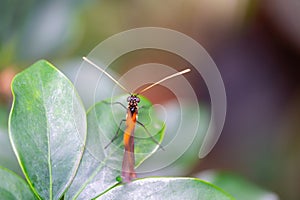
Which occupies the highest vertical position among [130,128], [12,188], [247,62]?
[247,62]

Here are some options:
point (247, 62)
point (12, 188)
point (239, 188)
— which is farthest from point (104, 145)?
point (247, 62)

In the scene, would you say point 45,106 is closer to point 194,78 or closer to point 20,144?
point 20,144

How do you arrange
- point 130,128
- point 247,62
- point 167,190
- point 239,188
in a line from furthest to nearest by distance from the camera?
point 247,62
point 239,188
point 130,128
point 167,190

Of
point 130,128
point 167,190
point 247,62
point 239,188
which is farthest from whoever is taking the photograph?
point 247,62

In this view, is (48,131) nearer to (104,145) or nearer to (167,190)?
(104,145)

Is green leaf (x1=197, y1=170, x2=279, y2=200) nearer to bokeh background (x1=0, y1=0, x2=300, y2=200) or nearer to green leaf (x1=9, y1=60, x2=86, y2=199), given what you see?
green leaf (x1=9, y1=60, x2=86, y2=199)

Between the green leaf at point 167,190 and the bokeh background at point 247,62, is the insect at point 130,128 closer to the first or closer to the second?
the green leaf at point 167,190

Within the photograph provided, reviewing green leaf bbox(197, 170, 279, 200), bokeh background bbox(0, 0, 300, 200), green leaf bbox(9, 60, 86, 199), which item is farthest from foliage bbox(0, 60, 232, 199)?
bokeh background bbox(0, 0, 300, 200)

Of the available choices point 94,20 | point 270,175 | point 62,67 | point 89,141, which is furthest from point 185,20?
point 89,141
